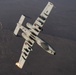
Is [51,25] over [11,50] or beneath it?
over

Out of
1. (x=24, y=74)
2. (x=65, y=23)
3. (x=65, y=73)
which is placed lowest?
(x=24, y=74)

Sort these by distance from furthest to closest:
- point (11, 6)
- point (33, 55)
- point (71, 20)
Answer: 1. point (11, 6)
2. point (71, 20)
3. point (33, 55)

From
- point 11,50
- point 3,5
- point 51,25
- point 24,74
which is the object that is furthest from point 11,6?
point 24,74

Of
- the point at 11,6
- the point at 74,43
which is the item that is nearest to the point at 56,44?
the point at 74,43

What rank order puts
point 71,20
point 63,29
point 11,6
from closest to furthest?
1. point 63,29
2. point 71,20
3. point 11,6

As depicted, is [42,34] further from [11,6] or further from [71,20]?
[11,6]

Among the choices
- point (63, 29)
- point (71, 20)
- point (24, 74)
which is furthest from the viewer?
point (71, 20)

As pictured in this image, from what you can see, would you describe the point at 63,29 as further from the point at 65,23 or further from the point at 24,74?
the point at 24,74

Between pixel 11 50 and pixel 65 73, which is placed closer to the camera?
pixel 65 73

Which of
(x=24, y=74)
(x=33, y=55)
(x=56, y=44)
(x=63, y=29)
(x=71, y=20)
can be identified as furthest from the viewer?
(x=71, y=20)
